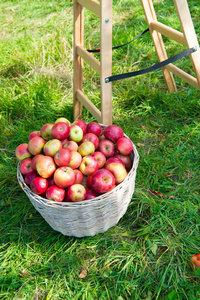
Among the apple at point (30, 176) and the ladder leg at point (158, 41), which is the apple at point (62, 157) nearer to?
the apple at point (30, 176)

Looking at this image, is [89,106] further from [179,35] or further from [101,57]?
[179,35]

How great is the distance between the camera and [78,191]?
172 cm

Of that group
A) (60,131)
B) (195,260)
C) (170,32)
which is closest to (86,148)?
(60,131)

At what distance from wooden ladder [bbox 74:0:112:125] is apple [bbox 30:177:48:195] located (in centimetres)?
76

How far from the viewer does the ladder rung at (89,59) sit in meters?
2.14

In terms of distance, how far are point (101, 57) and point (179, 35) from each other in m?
0.75

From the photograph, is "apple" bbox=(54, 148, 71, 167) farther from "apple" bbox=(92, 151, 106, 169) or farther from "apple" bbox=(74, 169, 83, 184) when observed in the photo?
"apple" bbox=(92, 151, 106, 169)

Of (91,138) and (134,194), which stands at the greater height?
(91,138)

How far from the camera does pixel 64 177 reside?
1.71 meters

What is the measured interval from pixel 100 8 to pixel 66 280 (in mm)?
1789

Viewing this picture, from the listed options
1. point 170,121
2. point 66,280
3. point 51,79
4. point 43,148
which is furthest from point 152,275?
point 51,79

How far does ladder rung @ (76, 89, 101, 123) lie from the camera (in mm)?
2334

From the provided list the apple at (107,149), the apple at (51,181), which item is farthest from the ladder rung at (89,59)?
the apple at (51,181)

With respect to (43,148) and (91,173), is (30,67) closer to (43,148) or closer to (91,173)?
(43,148)
